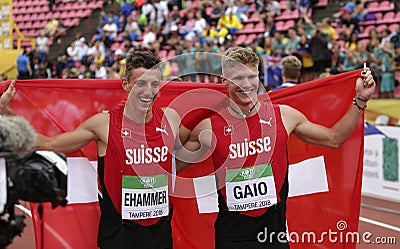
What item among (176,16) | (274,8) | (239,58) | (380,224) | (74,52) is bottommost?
(380,224)

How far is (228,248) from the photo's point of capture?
3.92 meters

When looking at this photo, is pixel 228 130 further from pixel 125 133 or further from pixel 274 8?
pixel 274 8

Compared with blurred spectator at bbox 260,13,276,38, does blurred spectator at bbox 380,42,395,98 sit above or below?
below

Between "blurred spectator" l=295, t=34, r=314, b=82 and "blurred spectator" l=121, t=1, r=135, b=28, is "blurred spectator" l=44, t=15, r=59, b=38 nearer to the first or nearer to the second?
"blurred spectator" l=121, t=1, r=135, b=28

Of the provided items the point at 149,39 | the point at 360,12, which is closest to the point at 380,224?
the point at 360,12

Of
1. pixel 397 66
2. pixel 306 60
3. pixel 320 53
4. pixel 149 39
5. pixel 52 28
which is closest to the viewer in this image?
pixel 397 66

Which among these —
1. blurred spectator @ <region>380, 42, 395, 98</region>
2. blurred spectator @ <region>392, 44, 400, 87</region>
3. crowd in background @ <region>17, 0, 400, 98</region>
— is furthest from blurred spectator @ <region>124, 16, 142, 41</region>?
blurred spectator @ <region>392, 44, 400, 87</region>

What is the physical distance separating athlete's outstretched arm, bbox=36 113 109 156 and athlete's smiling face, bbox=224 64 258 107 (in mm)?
797

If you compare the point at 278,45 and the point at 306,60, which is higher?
the point at 278,45

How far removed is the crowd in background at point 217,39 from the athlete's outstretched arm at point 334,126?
203 cm

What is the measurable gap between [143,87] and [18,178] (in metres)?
1.51

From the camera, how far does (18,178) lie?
7.84 ft

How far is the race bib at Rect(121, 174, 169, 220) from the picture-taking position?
385 cm

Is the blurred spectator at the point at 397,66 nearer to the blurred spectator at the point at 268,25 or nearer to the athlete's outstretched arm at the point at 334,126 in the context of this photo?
the blurred spectator at the point at 268,25
